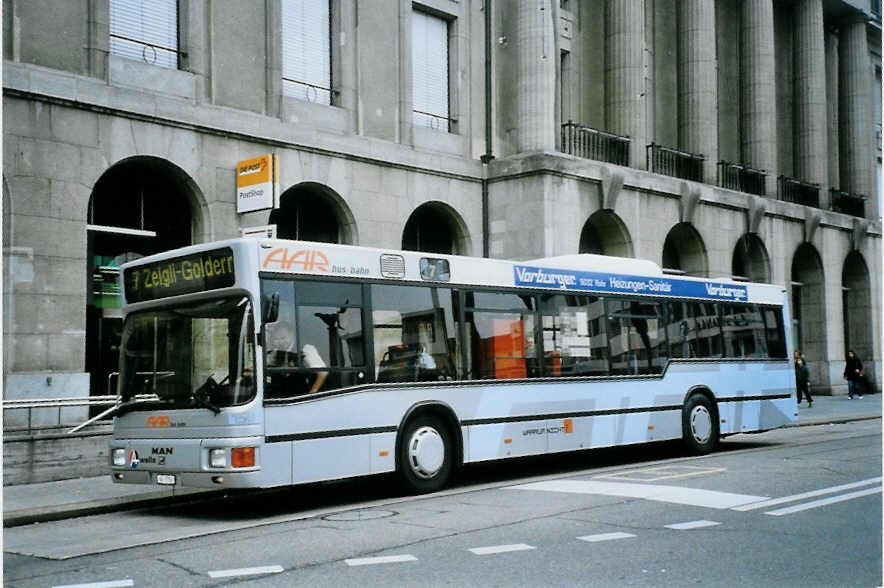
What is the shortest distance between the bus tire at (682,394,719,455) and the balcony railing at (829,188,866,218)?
918 inches

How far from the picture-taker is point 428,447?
A: 12.4 metres

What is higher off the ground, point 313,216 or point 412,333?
point 313,216

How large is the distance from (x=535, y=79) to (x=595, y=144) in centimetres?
360

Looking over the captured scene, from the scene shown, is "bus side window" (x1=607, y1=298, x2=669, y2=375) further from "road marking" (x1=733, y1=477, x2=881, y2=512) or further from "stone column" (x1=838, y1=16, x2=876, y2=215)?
"stone column" (x1=838, y1=16, x2=876, y2=215)

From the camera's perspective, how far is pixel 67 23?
53.0ft

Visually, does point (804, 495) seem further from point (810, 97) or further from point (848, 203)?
point (848, 203)

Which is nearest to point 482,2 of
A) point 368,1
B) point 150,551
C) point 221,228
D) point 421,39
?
point 421,39

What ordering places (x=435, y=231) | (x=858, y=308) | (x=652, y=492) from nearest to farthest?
(x=652, y=492) → (x=435, y=231) → (x=858, y=308)

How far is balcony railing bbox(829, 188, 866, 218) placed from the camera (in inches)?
1483

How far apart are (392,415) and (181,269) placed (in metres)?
3.00

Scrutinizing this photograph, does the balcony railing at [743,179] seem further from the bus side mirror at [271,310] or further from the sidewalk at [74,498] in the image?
the bus side mirror at [271,310]

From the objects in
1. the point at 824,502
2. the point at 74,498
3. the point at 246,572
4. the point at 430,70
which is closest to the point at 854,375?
the point at 430,70

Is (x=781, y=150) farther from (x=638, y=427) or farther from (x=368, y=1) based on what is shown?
(x=638, y=427)

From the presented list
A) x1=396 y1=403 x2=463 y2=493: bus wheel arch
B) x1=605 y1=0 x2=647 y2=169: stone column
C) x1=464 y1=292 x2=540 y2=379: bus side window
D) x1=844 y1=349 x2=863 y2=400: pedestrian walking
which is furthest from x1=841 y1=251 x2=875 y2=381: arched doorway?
x1=396 y1=403 x2=463 y2=493: bus wheel arch
